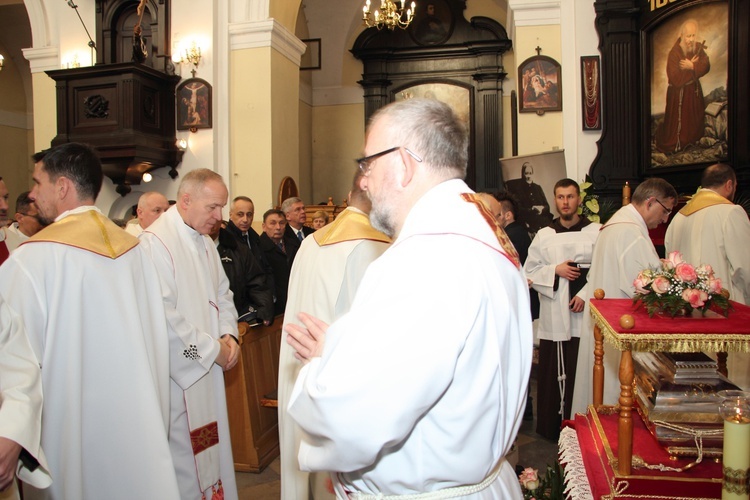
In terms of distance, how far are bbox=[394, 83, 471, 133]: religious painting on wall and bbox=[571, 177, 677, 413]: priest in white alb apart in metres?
9.97

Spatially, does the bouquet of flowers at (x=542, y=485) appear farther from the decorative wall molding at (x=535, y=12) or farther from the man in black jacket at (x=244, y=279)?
the decorative wall molding at (x=535, y=12)

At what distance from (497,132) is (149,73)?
297 inches

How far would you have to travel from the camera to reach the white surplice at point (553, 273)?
509 cm

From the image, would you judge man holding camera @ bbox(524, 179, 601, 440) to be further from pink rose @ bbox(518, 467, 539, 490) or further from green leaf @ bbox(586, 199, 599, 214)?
green leaf @ bbox(586, 199, 599, 214)

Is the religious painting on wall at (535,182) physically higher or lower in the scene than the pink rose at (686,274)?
higher

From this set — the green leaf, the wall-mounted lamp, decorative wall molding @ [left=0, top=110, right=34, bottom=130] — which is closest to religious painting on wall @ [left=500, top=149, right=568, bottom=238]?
the green leaf

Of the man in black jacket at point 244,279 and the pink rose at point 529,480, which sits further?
the man in black jacket at point 244,279

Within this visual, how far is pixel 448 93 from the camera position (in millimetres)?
14344

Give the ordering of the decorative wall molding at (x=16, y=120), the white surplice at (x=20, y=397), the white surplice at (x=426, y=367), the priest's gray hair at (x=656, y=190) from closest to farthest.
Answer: the white surplice at (x=426, y=367)
the white surplice at (x=20, y=397)
the priest's gray hair at (x=656, y=190)
the decorative wall molding at (x=16, y=120)

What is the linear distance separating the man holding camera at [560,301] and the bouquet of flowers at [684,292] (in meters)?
1.97

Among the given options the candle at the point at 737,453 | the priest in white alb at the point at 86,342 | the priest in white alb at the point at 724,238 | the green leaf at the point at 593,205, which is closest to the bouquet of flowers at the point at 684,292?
the candle at the point at 737,453

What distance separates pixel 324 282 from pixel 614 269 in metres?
2.22

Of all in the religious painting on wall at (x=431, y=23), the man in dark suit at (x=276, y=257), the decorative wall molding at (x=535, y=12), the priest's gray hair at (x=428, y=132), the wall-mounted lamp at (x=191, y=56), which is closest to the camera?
the priest's gray hair at (x=428, y=132)

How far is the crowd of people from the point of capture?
1416 mm
